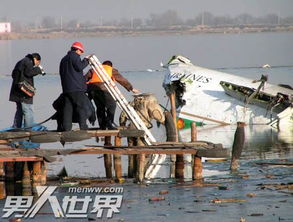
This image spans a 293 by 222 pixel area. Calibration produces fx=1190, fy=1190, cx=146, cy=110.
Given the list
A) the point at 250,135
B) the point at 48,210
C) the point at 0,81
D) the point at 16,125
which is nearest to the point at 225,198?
the point at 48,210

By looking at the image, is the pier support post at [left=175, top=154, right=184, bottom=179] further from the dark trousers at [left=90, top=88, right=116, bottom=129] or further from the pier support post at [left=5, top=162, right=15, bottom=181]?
the pier support post at [left=5, top=162, right=15, bottom=181]

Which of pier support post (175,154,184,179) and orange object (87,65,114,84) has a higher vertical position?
orange object (87,65,114,84)

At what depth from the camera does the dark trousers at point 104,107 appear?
23438 millimetres

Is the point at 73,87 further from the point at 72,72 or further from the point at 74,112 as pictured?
the point at 74,112

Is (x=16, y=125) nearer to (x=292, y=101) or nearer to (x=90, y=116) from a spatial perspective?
(x=90, y=116)

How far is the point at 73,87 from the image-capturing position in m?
21.7

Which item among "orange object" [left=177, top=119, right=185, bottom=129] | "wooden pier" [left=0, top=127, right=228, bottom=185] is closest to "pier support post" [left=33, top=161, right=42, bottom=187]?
"wooden pier" [left=0, top=127, right=228, bottom=185]

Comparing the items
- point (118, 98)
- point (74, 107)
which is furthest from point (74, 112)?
point (118, 98)

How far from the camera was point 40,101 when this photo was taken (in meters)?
42.3

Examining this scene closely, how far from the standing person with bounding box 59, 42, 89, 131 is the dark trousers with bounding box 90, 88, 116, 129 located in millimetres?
1635

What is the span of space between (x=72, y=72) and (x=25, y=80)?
58.1 inches

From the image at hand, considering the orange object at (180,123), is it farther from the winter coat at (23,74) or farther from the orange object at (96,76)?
the winter coat at (23,74)

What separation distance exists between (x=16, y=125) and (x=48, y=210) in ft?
16.9

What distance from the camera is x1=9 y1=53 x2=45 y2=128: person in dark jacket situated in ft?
74.5
